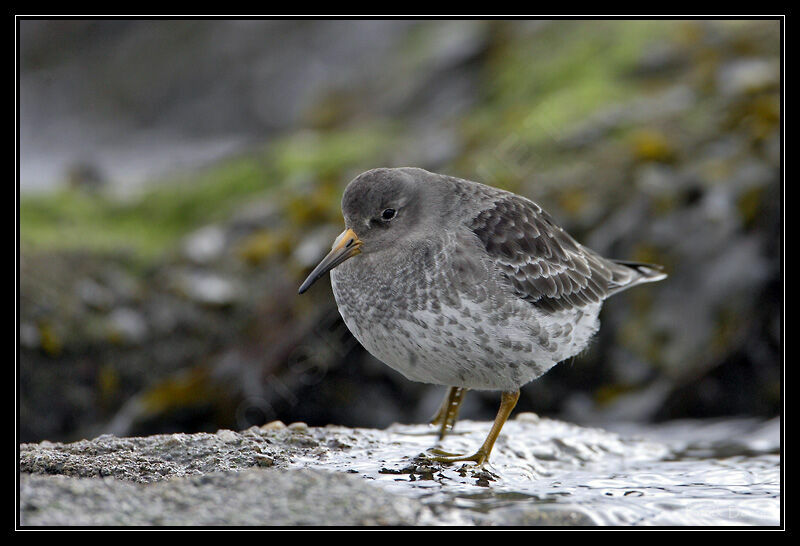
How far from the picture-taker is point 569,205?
857cm

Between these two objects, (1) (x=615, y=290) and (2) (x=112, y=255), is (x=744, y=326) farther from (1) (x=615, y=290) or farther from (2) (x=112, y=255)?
(2) (x=112, y=255)

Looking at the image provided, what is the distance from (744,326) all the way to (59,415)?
660 centimetres

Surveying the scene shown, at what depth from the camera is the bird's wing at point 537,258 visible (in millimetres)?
5609

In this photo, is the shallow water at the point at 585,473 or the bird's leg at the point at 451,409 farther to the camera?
the bird's leg at the point at 451,409

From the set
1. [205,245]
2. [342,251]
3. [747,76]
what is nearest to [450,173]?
[205,245]

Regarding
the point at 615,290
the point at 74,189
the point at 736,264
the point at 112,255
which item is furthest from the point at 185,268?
the point at 736,264

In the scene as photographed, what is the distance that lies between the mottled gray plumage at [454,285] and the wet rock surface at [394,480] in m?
0.68

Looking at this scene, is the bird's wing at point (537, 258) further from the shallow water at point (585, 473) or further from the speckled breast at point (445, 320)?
the shallow water at point (585, 473)

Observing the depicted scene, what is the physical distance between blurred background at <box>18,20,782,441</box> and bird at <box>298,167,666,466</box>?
2213mm

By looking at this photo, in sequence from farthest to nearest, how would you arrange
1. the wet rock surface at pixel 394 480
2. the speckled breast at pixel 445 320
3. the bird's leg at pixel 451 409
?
1. the bird's leg at pixel 451 409
2. the speckled breast at pixel 445 320
3. the wet rock surface at pixel 394 480

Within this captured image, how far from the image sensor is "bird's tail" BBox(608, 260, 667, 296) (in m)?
6.71

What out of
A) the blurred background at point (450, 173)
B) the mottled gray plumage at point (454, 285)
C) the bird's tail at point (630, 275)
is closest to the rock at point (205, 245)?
the blurred background at point (450, 173)

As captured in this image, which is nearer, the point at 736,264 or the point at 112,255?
the point at 736,264

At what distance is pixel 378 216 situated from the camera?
5504 millimetres
